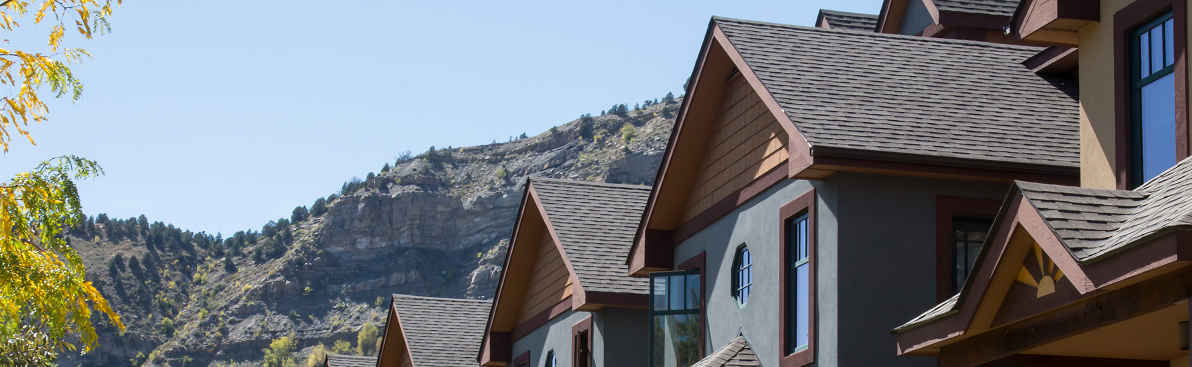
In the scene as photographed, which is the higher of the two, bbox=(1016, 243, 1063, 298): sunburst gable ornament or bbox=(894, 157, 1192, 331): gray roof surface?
bbox=(894, 157, 1192, 331): gray roof surface

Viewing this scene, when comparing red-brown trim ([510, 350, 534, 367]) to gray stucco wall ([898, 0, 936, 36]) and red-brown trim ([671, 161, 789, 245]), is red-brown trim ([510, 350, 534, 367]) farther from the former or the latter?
gray stucco wall ([898, 0, 936, 36])

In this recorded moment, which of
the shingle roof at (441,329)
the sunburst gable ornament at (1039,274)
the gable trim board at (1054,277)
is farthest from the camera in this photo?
the shingle roof at (441,329)

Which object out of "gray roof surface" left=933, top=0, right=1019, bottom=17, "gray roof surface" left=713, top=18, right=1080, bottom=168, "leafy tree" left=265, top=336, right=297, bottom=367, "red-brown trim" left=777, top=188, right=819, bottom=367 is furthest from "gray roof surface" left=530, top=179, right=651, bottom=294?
"leafy tree" left=265, top=336, right=297, bottom=367

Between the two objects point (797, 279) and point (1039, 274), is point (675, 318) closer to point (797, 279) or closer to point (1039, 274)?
point (797, 279)

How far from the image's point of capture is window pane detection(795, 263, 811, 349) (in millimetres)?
13770

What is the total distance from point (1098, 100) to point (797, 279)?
13.5 ft

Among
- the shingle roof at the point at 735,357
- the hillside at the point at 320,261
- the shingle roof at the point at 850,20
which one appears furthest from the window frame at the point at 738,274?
the hillside at the point at 320,261

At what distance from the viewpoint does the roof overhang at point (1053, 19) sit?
11367 millimetres

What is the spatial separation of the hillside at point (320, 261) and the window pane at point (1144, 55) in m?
155

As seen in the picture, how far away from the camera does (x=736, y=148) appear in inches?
639

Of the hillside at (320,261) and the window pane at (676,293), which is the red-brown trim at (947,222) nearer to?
the window pane at (676,293)

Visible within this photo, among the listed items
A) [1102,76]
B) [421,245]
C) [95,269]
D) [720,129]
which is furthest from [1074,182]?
[421,245]

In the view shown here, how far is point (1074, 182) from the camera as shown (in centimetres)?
1354

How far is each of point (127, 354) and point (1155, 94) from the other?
16200 cm
